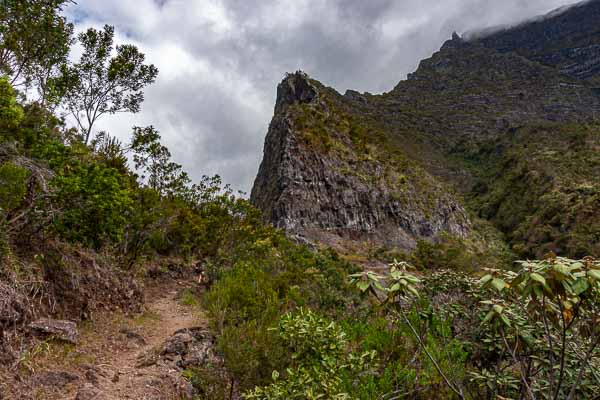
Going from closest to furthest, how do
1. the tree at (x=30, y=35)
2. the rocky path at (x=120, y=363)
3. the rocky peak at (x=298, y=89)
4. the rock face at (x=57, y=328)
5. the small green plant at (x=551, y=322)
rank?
the small green plant at (x=551, y=322), the rocky path at (x=120, y=363), the rock face at (x=57, y=328), the tree at (x=30, y=35), the rocky peak at (x=298, y=89)

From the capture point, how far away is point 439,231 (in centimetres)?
5316

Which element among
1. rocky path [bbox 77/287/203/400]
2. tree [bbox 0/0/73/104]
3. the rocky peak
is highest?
the rocky peak

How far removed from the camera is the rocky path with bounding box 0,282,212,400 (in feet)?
15.4

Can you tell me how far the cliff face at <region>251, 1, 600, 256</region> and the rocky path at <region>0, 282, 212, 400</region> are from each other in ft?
117

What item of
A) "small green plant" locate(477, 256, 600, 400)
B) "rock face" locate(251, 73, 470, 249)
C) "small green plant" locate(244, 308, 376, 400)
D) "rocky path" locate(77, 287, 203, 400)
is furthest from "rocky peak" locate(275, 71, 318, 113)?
"small green plant" locate(477, 256, 600, 400)

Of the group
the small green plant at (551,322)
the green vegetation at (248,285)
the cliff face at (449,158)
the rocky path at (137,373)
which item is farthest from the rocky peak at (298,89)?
the small green plant at (551,322)

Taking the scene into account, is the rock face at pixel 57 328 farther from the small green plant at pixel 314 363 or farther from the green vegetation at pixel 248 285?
the small green plant at pixel 314 363

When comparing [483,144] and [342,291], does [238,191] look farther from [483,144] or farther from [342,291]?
[483,144]

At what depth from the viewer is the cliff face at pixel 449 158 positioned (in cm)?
4800

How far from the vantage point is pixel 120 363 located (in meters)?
6.10

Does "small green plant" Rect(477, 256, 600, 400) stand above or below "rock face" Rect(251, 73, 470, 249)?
below

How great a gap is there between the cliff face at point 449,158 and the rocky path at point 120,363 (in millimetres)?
35578

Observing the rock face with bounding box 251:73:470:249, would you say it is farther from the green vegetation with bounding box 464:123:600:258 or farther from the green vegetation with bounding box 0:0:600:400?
the green vegetation with bounding box 0:0:600:400

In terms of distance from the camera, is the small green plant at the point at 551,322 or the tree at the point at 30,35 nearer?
the small green plant at the point at 551,322
